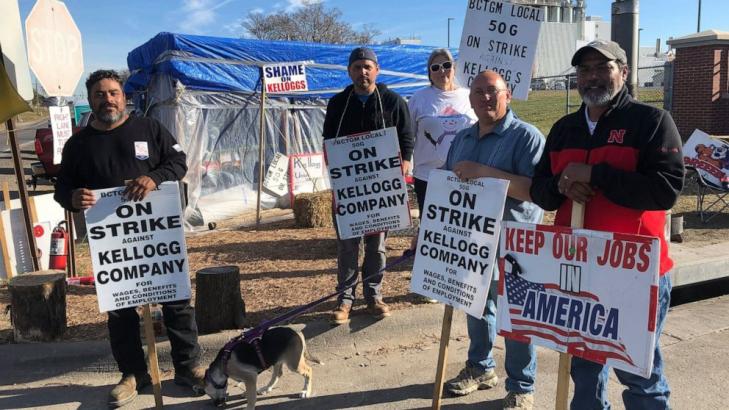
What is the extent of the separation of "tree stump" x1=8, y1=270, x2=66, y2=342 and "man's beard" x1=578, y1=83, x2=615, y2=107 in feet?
14.0

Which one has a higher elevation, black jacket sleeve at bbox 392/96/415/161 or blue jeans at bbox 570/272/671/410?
black jacket sleeve at bbox 392/96/415/161

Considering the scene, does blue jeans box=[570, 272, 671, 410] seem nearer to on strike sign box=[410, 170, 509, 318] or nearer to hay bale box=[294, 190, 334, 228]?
on strike sign box=[410, 170, 509, 318]

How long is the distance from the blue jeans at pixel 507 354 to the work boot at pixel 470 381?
4 cm

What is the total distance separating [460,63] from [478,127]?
2008mm

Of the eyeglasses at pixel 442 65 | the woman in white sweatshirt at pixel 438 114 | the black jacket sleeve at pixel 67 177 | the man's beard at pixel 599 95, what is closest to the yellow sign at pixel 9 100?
the black jacket sleeve at pixel 67 177

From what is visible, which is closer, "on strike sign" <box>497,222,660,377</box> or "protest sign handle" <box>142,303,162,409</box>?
"on strike sign" <box>497,222,660,377</box>

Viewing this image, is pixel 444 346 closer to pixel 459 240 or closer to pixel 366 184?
pixel 459 240

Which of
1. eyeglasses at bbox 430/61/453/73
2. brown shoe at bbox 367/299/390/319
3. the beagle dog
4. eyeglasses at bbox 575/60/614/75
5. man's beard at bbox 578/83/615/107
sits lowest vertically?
brown shoe at bbox 367/299/390/319

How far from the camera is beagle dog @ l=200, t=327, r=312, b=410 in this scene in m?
3.61

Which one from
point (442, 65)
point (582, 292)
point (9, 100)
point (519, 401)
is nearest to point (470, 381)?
point (519, 401)

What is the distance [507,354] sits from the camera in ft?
11.6

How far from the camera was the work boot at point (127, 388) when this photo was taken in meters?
3.95

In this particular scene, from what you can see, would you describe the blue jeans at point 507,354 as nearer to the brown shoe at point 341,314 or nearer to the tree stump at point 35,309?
the brown shoe at point 341,314

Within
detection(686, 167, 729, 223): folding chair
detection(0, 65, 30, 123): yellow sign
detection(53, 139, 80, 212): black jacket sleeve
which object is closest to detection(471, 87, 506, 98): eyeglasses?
detection(53, 139, 80, 212): black jacket sleeve
